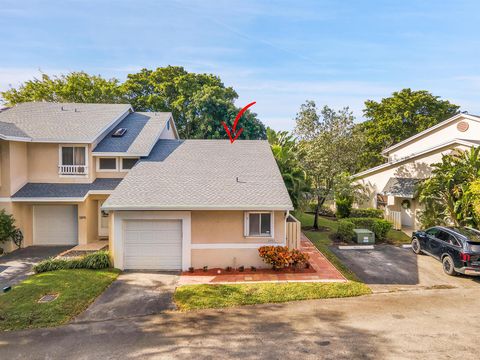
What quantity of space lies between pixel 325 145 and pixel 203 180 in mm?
11394

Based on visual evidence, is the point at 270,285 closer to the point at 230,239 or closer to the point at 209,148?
the point at 230,239

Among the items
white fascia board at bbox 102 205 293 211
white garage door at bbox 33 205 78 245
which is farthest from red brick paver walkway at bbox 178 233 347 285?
white garage door at bbox 33 205 78 245

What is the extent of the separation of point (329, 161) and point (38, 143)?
19.1 meters

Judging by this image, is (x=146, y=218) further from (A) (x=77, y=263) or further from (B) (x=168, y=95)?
(B) (x=168, y=95)

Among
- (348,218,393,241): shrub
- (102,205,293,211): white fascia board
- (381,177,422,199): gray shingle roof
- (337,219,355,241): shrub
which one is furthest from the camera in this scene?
(381,177,422,199): gray shingle roof

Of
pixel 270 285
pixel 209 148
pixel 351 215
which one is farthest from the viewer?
pixel 351 215

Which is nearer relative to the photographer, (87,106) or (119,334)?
(119,334)

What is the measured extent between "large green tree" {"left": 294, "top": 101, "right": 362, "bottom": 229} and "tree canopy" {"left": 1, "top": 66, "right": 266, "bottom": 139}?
12766 mm

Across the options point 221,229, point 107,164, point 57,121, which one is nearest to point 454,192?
point 221,229

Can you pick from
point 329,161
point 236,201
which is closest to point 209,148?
point 236,201

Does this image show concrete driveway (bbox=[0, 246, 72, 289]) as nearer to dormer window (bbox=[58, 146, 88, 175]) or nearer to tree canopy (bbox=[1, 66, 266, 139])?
dormer window (bbox=[58, 146, 88, 175])

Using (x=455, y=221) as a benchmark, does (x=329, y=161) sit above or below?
above

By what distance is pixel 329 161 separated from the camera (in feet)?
72.6

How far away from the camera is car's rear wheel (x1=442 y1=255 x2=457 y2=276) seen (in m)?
13.0
